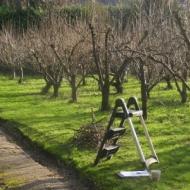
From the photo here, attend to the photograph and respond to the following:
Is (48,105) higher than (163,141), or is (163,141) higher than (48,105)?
(163,141)

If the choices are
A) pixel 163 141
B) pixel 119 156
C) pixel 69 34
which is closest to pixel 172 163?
pixel 119 156

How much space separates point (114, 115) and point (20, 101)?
1118 cm

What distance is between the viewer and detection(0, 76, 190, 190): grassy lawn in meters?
8.24

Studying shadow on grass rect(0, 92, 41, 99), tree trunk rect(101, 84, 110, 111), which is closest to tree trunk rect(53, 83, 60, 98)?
shadow on grass rect(0, 92, 41, 99)

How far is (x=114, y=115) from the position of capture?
27.3ft

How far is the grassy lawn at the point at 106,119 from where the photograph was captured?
824 centimetres

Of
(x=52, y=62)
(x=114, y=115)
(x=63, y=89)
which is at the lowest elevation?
(x=63, y=89)

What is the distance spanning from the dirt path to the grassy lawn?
31 centimetres

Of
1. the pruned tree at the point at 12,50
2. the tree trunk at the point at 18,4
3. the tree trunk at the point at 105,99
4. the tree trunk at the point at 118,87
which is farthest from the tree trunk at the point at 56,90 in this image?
the tree trunk at the point at 18,4

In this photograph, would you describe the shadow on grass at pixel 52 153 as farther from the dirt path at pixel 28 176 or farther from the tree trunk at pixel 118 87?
the tree trunk at pixel 118 87

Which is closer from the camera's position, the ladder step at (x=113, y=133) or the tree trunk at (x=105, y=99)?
the ladder step at (x=113, y=133)

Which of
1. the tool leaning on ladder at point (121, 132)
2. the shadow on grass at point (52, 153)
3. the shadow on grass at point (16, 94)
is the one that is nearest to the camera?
the tool leaning on ladder at point (121, 132)

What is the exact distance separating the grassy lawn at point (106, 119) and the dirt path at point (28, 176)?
0.31 meters

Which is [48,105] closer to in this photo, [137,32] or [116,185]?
[137,32]
